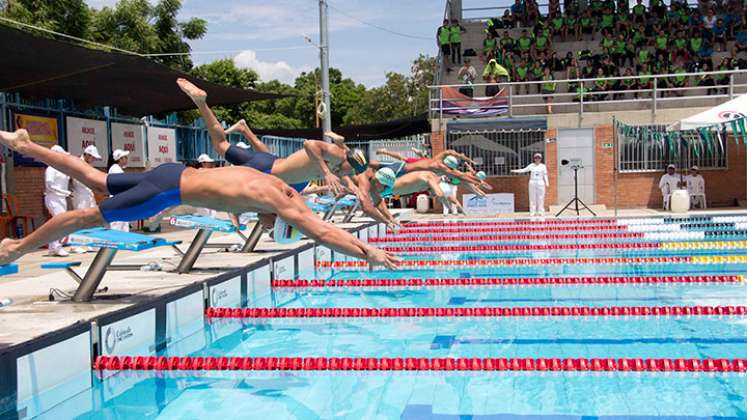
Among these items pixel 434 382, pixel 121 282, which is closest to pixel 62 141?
pixel 121 282

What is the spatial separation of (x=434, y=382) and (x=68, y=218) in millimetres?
2724

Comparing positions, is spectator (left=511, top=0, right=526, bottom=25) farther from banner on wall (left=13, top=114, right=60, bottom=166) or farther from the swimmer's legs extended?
the swimmer's legs extended

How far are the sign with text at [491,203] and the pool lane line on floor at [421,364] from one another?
14011mm

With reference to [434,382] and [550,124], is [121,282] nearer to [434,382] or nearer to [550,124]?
[434,382]

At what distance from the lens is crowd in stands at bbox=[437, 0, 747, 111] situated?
64.9 feet

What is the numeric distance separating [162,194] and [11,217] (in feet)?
22.8

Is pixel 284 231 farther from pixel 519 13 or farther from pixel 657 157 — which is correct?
pixel 519 13

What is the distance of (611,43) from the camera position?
21.1 m

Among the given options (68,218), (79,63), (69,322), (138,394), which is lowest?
(138,394)

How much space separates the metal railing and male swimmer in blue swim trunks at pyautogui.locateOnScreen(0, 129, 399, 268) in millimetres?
13842

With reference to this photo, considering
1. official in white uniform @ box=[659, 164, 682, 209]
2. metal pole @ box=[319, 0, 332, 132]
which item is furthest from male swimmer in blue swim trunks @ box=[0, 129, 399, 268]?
official in white uniform @ box=[659, 164, 682, 209]

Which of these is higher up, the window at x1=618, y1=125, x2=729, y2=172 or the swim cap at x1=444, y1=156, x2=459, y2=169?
the window at x1=618, y1=125, x2=729, y2=172

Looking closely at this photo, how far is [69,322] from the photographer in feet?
16.6

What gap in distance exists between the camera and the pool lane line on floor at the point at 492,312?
5980 mm
